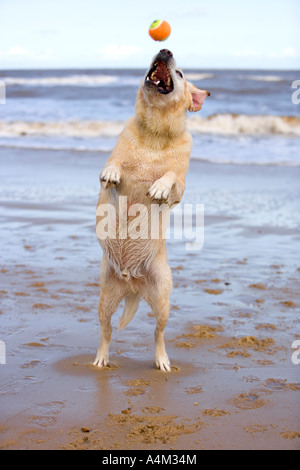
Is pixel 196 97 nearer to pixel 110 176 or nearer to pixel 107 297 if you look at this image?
pixel 110 176

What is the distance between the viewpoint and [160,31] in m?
3.76

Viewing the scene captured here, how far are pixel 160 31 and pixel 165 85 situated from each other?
38cm

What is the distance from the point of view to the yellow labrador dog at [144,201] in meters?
3.94

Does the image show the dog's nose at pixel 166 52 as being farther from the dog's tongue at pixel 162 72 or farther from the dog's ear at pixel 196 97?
the dog's ear at pixel 196 97

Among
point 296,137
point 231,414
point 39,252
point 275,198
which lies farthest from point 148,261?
point 296,137

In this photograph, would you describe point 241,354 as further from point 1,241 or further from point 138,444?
point 1,241

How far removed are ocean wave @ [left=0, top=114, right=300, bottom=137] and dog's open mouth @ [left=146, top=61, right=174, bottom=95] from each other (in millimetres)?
14435

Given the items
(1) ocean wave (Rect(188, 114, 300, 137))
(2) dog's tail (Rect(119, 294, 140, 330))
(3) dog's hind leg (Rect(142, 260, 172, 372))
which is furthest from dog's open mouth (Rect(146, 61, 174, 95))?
(1) ocean wave (Rect(188, 114, 300, 137))

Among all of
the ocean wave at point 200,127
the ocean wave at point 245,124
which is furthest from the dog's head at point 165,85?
the ocean wave at point 245,124

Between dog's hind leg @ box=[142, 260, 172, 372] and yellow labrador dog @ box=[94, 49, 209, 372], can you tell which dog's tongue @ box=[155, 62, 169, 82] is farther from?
dog's hind leg @ box=[142, 260, 172, 372]

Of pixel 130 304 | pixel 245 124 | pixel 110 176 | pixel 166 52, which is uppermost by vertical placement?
pixel 245 124

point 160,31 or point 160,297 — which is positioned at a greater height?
point 160,31

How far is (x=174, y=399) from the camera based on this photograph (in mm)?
3459

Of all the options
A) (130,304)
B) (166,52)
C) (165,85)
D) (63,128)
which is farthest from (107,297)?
(63,128)
